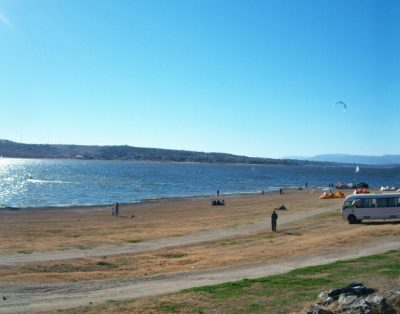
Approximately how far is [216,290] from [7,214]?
45589 mm

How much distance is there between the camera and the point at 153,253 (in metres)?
26.4

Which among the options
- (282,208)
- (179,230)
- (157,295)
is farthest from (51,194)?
(157,295)

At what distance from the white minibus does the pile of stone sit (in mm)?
22042

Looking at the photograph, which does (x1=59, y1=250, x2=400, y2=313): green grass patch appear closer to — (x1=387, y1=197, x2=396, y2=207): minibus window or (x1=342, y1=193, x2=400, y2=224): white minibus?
(x1=342, y1=193, x2=400, y2=224): white minibus

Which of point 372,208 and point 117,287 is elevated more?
point 372,208

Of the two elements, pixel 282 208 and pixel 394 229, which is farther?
pixel 282 208

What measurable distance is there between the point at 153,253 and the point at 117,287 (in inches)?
360

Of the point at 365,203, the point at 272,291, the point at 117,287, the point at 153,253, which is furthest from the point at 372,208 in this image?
the point at 117,287

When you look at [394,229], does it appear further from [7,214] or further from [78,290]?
[7,214]

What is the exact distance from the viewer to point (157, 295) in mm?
15953

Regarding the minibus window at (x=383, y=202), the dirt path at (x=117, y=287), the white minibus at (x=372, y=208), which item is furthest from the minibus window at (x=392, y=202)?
the dirt path at (x=117, y=287)

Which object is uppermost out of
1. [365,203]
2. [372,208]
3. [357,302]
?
[365,203]

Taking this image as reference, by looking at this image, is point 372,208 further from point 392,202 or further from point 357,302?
point 357,302

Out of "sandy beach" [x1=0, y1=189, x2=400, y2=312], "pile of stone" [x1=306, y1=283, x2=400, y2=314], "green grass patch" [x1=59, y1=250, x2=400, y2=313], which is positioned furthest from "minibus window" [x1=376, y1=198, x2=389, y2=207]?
"pile of stone" [x1=306, y1=283, x2=400, y2=314]
